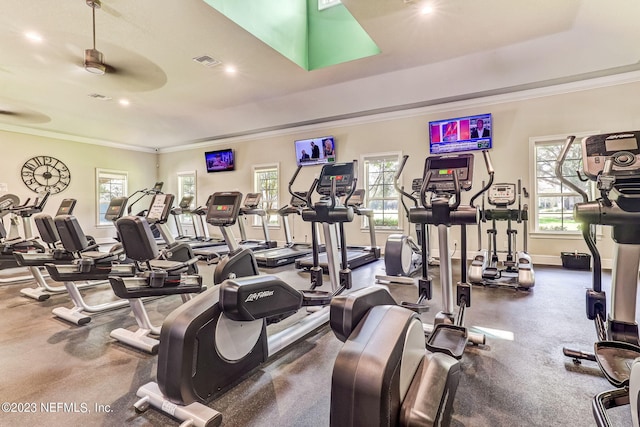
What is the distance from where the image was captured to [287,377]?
202cm

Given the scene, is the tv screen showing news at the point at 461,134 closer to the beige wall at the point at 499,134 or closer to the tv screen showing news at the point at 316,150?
the beige wall at the point at 499,134

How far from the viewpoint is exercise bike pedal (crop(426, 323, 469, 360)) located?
1986 millimetres

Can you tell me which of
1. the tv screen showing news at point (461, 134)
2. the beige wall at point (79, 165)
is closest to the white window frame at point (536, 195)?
the tv screen showing news at point (461, 134)

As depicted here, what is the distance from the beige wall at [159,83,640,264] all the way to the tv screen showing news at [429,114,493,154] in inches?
6.9

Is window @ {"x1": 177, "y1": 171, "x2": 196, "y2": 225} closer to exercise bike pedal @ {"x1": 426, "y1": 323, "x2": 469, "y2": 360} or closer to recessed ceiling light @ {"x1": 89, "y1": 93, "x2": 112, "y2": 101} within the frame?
recessed ceiling light @ {"x1": 89, "y1": 93, "x2": 112, "y2": 101}

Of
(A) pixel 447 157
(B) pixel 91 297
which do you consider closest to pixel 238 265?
(A) pixel 447 157

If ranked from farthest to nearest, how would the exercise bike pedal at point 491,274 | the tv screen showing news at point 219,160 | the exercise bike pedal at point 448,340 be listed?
the tv screen showing news at point 219,160 < the exercise bike pedal at point 491,274 < the exercise bike pedal at point 448,340

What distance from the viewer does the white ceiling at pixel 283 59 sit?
3.67m

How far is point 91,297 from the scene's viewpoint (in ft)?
12.9

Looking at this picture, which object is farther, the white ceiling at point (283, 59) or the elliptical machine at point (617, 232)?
the white ceiling at point (283, 59)

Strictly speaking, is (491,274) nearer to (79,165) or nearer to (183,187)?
(183,187)

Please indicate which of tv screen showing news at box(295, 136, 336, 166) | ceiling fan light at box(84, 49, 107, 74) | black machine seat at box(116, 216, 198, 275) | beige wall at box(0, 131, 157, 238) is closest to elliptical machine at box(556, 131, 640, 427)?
black machine seat at box(116, 216, 198, 275)

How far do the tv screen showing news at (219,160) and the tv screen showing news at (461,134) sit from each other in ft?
19.8

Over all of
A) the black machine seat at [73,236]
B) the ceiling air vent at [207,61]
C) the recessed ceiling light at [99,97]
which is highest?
the recessed ceiling light at [99,97]
